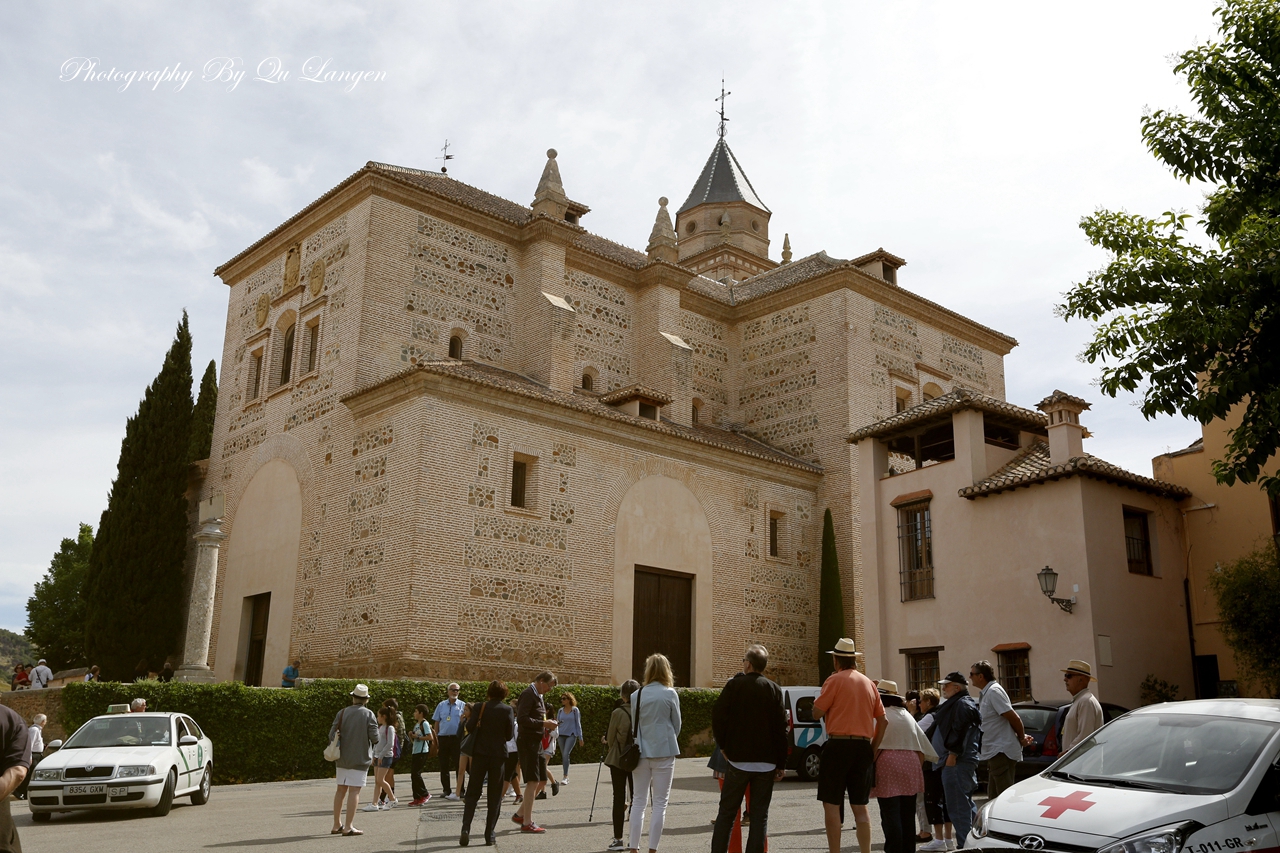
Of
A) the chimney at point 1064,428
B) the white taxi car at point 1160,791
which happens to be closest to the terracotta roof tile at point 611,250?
the chimney at point 1064,428

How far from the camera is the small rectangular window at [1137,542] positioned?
17.9m

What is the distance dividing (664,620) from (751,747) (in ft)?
56.2

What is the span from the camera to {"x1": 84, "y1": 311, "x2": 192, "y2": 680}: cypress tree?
86.1 feet

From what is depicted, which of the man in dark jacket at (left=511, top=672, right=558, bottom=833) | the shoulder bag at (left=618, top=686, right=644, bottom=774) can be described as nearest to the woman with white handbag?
the man in dark jacket at (left=511, top=672, right=558, bottom=833)

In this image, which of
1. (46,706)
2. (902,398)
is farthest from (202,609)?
(902,398)

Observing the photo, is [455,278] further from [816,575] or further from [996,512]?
[996,512]

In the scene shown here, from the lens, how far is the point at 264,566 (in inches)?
964

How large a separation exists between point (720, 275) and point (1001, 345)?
35.7 feet

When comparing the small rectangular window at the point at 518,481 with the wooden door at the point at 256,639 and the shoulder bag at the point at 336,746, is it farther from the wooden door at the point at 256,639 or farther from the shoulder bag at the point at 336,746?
the shoulder bag at the point at 336,746

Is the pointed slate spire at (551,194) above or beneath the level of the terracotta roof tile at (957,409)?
above

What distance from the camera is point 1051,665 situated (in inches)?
671

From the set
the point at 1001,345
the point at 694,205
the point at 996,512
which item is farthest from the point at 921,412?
the point at 694,205

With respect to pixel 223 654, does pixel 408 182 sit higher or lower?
higher

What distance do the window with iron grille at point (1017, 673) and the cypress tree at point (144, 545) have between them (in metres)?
20.4
